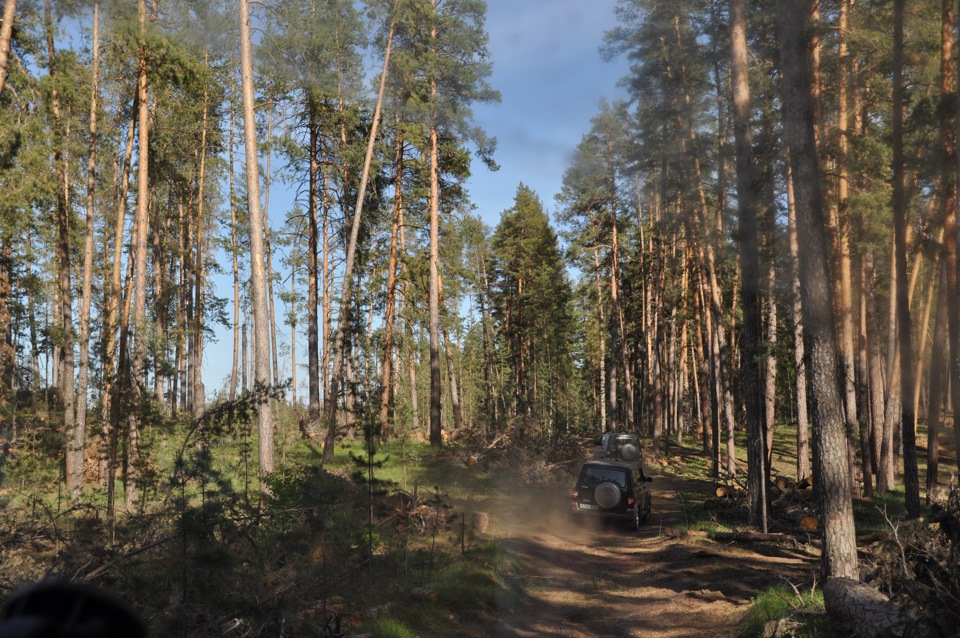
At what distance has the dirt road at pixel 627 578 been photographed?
421 inches

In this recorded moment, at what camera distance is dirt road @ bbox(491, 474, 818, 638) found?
10.7 m

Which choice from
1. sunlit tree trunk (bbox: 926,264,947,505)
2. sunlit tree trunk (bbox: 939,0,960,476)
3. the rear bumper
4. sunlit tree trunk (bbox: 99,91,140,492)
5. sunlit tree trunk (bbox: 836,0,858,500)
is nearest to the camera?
sunlit tree trunk (bbox: 99,91,140,492)

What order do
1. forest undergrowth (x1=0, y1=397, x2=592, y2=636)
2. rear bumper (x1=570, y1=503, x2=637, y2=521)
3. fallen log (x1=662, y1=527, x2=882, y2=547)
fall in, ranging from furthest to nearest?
rear bumper (x1=570, y1=503, x2=637, y2=521), fallen log (x1=662, y1=527, x2=882, y2=547), forest undergrowth (x1=0, y1=397, x2=592, y2=636)

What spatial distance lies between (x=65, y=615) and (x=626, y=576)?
14.4 metres

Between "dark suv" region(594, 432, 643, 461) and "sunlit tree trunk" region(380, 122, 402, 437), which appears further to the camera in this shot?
"sunlit tree trunk" region(380, 122, 402, 437)

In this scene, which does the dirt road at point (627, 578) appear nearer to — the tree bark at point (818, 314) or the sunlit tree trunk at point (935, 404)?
the tree bark at point (818, 314)

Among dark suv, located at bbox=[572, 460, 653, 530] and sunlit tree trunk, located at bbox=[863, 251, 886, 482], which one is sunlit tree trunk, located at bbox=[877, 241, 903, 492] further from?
dark suv, located at bbox=[572, 460, 653, 530]

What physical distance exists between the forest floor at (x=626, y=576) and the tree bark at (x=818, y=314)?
1.15 m

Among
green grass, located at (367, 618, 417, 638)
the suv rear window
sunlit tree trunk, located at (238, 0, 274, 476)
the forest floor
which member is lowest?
the forest floor

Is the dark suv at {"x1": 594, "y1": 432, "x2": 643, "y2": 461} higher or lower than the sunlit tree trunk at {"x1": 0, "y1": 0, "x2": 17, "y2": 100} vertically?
lower

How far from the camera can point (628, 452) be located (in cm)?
2767

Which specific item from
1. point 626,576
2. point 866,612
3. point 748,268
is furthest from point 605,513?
point 866,612

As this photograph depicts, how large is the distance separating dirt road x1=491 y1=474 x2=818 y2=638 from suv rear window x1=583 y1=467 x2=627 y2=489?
1397mm

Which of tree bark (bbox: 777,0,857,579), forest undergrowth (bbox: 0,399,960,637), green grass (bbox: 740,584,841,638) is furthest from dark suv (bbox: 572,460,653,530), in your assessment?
tree bark (bbox: 777,0,857,579)
